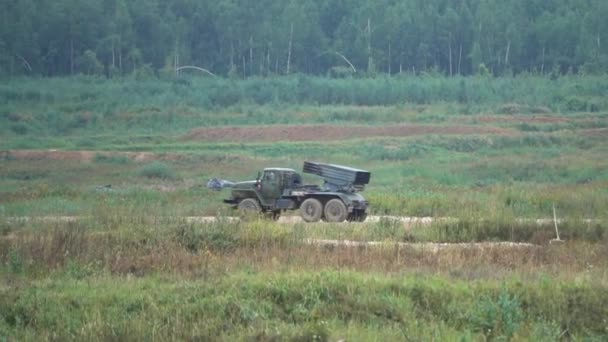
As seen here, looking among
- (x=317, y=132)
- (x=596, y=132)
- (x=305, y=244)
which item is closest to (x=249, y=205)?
(x=305, y=244)

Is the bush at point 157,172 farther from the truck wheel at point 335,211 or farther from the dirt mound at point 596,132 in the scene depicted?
the dirt mound at point 596,132

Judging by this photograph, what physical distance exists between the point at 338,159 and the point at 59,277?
96.7 ft

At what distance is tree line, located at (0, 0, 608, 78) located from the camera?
78875mm

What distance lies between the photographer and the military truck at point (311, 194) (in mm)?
23906

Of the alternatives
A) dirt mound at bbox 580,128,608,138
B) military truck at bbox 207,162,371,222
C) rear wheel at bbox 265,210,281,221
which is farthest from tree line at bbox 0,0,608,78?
rear wheel at bbox 265,210,281,221

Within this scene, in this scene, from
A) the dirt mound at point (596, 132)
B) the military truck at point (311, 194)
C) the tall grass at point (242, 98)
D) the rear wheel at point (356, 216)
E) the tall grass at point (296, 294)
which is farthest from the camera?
the tall grass at point (242, 98)

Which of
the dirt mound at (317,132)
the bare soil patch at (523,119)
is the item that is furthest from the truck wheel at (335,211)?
the bare soil patch at (523,119)

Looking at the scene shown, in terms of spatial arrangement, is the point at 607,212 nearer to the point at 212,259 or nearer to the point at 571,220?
the point at 571,220

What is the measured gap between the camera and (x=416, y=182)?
36938 mm

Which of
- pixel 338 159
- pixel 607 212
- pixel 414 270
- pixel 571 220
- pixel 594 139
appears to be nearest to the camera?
pixel 414 270

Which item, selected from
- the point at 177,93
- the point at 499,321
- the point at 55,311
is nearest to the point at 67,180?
the point at 55,311

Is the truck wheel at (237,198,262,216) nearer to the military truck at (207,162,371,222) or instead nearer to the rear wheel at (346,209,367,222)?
the military truck at (207,162,371,222)

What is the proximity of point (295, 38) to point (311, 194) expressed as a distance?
5992cm

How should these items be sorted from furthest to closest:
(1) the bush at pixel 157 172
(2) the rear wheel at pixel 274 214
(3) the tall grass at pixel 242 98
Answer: (3) the tall grass at pixel 242 98, (1) the bush at pixel 157 172, (2) the rear wheel at pixel 274 214
